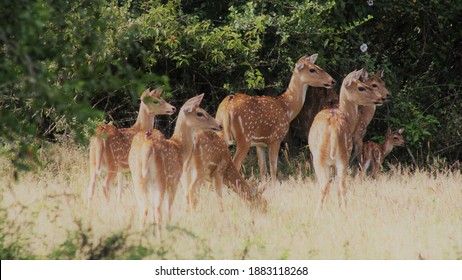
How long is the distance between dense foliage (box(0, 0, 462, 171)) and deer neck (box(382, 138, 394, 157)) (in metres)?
0.49

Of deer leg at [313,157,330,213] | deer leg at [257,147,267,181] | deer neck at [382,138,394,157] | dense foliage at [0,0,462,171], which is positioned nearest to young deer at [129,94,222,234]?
deer leg at [313,157,330,213]

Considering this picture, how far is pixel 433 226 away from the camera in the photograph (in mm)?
9820

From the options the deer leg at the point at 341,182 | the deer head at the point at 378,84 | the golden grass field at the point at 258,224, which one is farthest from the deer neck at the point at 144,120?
the deer head at the point at 378,84

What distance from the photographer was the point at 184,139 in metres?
10.1

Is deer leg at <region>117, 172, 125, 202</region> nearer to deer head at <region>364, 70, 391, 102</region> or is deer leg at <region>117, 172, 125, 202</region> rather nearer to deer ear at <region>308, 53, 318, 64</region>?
deer ear at <region>308, 53, 318, 64</region>

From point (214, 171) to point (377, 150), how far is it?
12.2ft

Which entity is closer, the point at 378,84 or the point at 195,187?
the point at 195,187

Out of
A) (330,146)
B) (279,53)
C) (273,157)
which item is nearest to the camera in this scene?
(330,146)

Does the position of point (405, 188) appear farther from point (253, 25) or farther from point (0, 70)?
point (0, 70)

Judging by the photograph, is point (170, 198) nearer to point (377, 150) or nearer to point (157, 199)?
point (157, 199)

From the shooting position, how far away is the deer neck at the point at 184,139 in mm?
10078

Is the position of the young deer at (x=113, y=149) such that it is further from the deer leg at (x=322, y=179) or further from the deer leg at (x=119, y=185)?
the deer leg at (x=322, y=179)

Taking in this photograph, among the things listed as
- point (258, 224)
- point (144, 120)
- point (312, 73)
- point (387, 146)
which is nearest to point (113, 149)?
point (144, 120)

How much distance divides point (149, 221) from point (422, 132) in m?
6.17
